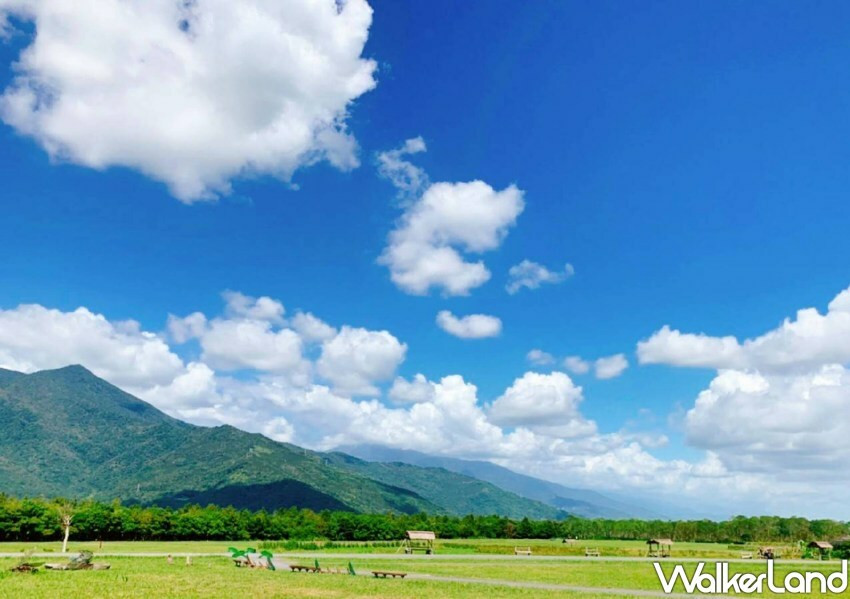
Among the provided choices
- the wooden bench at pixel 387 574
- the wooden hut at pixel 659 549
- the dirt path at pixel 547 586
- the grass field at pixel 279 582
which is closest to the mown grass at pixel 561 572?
the grass field at pixel 279 582

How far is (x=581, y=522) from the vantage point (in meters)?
166

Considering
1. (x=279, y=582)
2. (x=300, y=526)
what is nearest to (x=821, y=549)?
(x=279, y=582)

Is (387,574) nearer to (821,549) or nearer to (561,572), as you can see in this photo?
(561,572)

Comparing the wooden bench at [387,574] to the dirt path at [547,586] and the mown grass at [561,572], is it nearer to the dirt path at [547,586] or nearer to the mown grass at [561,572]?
the dirt path at [547,586]

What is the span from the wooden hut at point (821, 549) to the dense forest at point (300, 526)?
154 ft

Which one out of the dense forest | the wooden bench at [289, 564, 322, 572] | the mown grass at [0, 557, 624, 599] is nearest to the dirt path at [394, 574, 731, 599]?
the mown grass at [0, 557, 624, 599]

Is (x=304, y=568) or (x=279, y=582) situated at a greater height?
(x=279, y=582)

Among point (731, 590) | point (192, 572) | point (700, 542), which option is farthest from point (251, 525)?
point (700, 542)

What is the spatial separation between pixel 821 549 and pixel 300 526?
287ft

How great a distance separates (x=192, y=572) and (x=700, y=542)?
14410cm

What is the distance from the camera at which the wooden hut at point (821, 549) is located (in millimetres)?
86875

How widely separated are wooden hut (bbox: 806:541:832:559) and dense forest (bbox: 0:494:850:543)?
4686cm

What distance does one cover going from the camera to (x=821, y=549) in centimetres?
8888

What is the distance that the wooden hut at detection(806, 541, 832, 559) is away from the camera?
86.9 m
